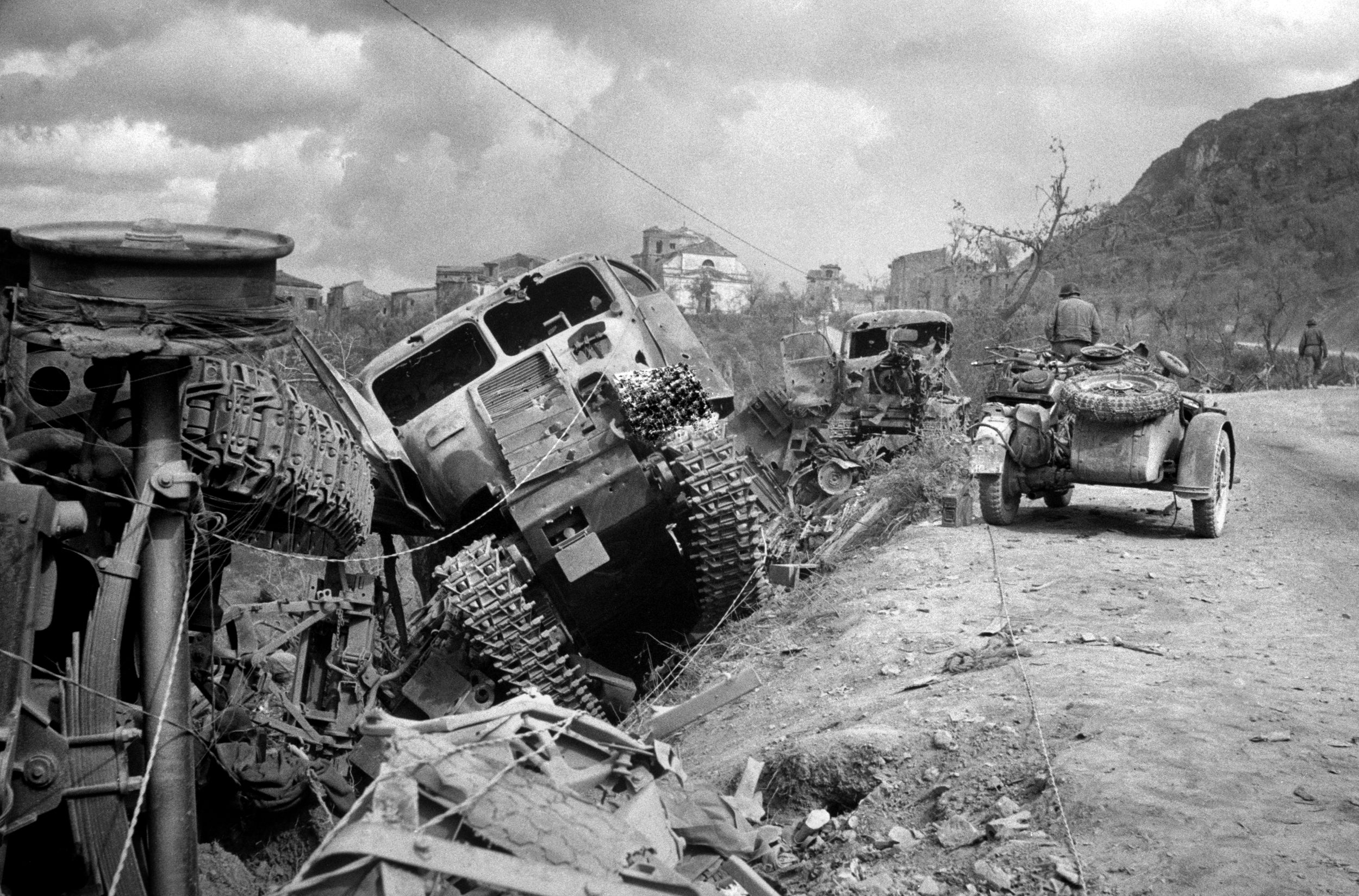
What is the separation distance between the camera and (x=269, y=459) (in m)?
6.57

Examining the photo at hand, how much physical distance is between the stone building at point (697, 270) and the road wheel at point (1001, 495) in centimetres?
4263

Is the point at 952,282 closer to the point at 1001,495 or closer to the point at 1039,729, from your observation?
the point at 1001,495

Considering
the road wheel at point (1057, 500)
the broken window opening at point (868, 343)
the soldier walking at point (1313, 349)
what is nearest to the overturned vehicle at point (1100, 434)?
the road wheel at point (1057, 500)

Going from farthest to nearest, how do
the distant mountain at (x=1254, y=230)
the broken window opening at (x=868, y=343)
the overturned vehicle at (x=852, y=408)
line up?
1. the distant mountain at (x=1254, y=230)
2. the broken window opening at (x=868, y=343)
3. the overturned vehicle at (x=852, y=408)

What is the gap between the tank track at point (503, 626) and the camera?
29.1ft

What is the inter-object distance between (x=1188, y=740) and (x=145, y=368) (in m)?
4.76

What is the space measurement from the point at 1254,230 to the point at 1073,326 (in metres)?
47.1

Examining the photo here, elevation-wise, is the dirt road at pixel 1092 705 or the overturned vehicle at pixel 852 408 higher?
the overturned vehicle at pixel 852 408

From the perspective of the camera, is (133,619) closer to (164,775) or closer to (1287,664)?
(164,775)

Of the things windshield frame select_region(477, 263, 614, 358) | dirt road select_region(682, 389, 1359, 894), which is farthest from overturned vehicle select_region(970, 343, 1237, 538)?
windshield frame select_region(477, 263, 614, 358)

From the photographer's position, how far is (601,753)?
4.32 meters

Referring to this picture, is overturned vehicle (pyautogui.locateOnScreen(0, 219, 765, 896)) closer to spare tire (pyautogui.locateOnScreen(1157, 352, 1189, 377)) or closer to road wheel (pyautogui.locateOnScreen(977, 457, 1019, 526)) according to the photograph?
road wheel (pyautogui.locateOnScreen(977, 457, 1019, 526))

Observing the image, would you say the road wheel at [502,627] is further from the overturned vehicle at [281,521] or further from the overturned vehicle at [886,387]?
the overturned vehicle at [886,387]

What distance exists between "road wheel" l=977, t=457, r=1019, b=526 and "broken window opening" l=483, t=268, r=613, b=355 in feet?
12.3
